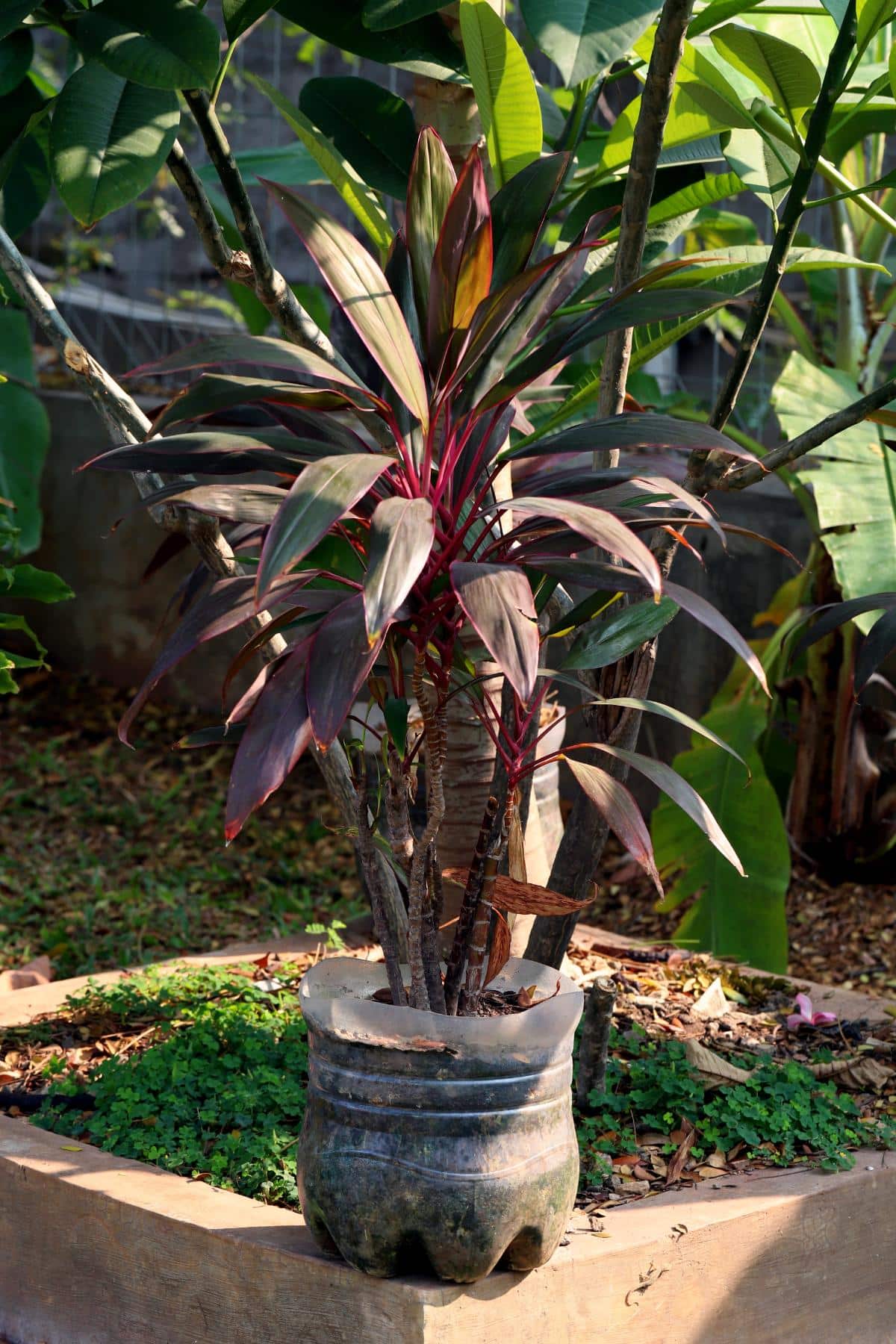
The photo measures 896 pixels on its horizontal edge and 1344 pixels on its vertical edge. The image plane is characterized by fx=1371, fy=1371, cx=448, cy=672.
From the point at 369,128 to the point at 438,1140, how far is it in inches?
75.5

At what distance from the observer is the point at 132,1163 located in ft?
7.35

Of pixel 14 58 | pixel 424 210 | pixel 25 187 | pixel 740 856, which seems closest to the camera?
pixel 424 210

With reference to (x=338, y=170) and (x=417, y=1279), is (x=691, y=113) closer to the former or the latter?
(x=338, y=170)

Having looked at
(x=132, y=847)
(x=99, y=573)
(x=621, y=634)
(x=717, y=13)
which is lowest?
(x=132, y=847)

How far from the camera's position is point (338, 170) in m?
2.45

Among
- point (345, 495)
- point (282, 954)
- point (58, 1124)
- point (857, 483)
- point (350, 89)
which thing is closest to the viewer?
point (345, 495)

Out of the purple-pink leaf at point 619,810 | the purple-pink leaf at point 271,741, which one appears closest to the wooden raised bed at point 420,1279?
the purple-pink leaf at point 619,810

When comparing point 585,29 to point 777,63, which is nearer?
point 585,29

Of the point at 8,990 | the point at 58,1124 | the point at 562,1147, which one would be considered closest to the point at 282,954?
the point at 8,990

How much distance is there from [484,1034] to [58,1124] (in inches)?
40.9

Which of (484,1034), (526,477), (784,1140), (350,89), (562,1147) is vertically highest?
(350,89)

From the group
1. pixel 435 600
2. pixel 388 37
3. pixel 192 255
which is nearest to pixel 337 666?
pixel 435 600

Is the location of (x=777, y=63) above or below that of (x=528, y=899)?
above

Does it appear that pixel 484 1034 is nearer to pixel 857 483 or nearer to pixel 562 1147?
pixel 562 1147
